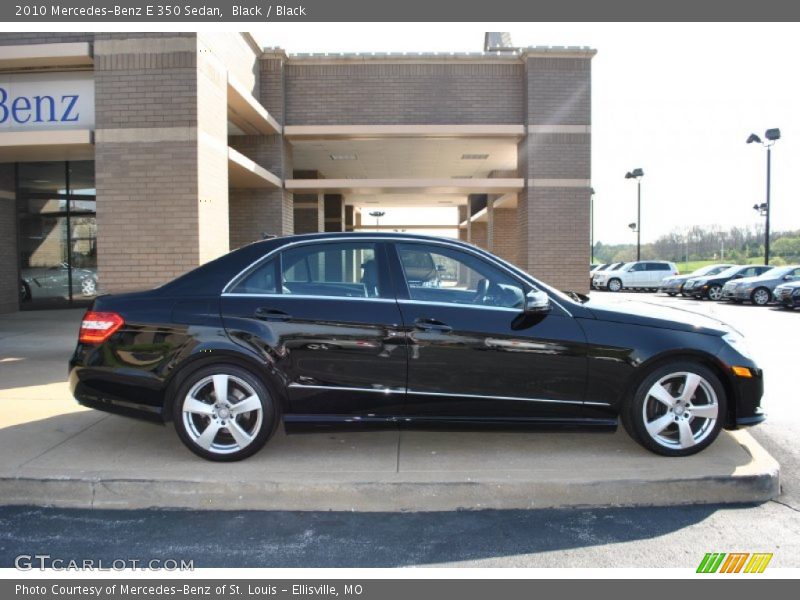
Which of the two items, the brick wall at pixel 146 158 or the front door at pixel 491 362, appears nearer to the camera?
the front door at pixel 491 362

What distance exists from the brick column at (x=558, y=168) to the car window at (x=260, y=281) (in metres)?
9.23

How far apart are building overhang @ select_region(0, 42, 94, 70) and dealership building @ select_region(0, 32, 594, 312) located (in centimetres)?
3

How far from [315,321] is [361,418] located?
0.75 m

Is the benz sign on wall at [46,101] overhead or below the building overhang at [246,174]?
overhead

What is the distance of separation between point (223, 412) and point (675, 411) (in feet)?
10.4

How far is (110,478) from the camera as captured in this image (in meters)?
4.06

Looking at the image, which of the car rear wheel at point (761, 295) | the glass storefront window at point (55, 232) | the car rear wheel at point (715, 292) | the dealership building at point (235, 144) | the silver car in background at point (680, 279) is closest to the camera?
the dealership building at point (235, 144)

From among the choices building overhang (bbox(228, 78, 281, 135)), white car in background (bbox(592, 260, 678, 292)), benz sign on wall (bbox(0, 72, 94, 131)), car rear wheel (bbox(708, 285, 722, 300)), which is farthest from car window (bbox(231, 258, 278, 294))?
white car in background (bbox(592, 260, 678, 292))

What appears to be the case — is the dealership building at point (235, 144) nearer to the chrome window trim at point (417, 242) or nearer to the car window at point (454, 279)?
the chrome window trim at point (417, 242)

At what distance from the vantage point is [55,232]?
1534 cm

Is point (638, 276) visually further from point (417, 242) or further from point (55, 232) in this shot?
point (417, 242)

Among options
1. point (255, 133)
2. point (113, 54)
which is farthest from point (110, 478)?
point (255, 133)

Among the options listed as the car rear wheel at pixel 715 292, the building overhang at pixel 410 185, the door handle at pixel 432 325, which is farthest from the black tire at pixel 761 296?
the door handle at pixel 432 325

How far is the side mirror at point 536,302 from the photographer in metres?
4.21
